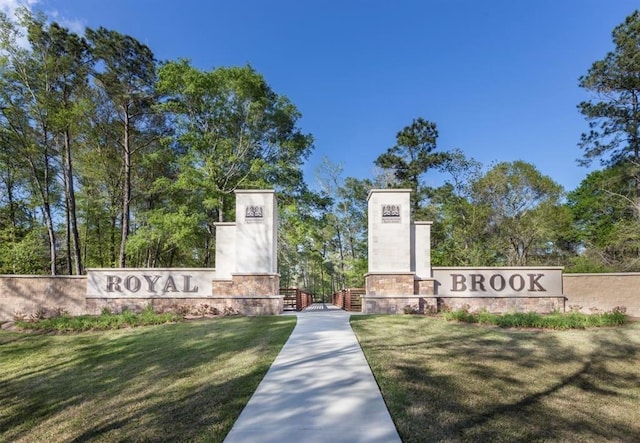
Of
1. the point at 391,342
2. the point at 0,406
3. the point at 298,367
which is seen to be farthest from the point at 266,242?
the point at 0,406

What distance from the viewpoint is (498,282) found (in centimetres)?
1362

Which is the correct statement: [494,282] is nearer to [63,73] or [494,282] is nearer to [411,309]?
[411,309]

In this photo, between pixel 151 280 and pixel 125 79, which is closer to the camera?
pixel 151 280

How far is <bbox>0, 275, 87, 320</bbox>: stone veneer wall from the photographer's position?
45.9ft

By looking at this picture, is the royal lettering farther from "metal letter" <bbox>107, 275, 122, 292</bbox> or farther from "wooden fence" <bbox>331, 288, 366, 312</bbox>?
"wooden fence" <bbox>331, 288, 366, 312</bbox>

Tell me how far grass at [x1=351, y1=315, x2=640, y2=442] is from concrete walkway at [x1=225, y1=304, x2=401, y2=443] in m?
0.24

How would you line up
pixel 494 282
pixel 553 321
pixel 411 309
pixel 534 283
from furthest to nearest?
pixel 494 282, pixel 534 283, pixel 411 309, pixel 553 321

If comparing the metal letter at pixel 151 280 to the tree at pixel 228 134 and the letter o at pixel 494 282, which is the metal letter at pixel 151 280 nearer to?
the tree at pixel 228 134

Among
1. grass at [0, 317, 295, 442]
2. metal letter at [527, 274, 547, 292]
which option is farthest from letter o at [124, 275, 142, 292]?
metal letter at [527, 274, 547, 292]

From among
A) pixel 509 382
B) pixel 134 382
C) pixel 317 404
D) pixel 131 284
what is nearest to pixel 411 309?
pixel 509 382

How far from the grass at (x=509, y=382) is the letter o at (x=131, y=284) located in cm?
916

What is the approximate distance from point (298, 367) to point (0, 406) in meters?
4.36

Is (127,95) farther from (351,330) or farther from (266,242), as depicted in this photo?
(351,330)

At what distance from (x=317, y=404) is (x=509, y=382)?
302 cm
